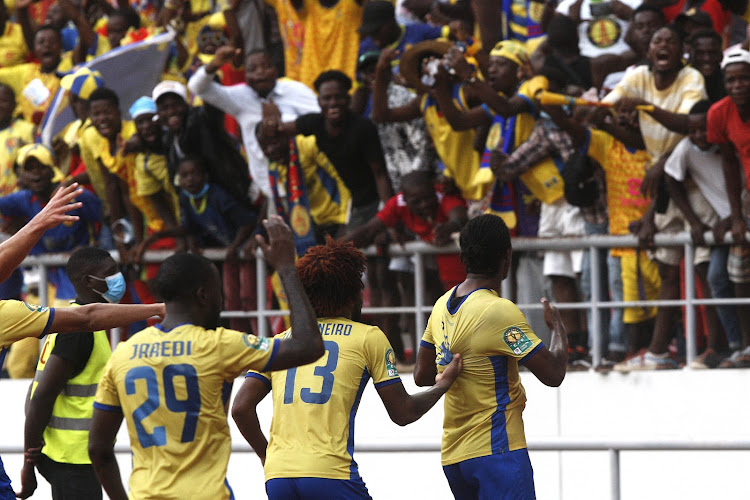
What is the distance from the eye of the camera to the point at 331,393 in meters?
4.70

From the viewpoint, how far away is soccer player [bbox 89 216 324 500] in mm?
4176

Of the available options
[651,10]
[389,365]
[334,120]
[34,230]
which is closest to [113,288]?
[34,230]

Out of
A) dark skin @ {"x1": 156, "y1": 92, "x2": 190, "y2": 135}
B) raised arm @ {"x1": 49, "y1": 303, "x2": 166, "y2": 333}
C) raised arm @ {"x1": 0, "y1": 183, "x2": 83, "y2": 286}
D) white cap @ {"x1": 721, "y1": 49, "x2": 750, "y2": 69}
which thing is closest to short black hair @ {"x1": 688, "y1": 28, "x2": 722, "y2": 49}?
white cap @ {"x1": 721, "y1": 49, "x2": 750, "y2": 69}

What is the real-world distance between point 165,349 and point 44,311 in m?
1.03

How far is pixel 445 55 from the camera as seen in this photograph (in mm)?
8453

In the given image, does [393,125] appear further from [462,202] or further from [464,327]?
[464,327]

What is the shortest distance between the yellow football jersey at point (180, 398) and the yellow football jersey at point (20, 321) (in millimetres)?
847

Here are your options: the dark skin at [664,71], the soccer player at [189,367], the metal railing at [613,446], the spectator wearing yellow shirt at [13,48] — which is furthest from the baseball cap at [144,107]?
the soccer player at [189,367]

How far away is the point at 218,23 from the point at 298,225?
2.46m

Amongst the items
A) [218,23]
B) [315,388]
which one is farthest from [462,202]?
[315,388]

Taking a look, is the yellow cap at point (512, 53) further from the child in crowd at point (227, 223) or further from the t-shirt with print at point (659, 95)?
the child in crowd at point (227, 223)

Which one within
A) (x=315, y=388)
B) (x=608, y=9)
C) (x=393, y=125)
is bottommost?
(x=315, y=388)

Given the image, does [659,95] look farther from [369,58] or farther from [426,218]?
[369,58]

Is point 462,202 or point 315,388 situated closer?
point 315,388
